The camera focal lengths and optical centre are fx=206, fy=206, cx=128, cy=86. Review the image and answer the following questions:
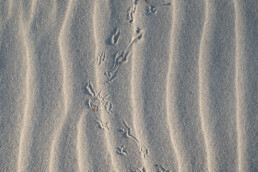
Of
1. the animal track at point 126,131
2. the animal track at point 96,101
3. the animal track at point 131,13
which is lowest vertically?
the animal track at point 126,131

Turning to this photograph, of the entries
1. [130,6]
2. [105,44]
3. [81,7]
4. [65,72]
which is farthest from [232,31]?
[65,72]

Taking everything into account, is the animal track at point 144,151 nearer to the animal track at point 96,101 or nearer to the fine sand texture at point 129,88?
the fine sand texture at point 129,88

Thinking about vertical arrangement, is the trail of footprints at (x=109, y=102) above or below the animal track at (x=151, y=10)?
below

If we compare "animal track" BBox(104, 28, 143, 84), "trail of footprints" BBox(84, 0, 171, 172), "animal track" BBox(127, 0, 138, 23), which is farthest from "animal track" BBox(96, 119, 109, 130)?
"animal track" BBox(127, 0, 138, 23)

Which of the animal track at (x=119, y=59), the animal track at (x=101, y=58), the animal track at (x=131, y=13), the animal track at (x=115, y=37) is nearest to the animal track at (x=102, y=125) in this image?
the animal track at (x=119, y=59)

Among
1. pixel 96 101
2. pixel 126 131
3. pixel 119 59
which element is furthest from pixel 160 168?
pixel 119 59

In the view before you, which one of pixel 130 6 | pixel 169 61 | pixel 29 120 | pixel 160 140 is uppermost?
pixel 130 6

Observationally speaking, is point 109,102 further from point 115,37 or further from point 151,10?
point 151,10

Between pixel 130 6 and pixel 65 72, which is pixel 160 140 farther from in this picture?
pixel 130 6
